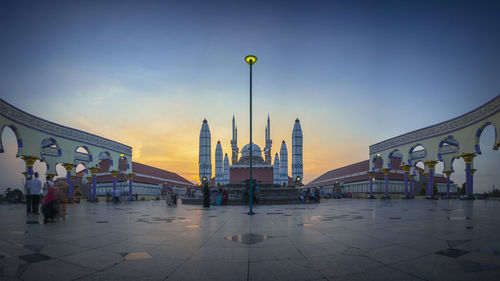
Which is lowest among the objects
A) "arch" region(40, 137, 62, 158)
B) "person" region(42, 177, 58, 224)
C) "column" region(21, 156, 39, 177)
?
"person" region(42, 177, 58, 224)

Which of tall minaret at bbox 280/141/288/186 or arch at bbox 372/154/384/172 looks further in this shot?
tall minaret at bbox 280/141/288/186

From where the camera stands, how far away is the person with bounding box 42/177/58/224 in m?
8.34

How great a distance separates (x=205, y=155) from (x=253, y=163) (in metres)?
15.5

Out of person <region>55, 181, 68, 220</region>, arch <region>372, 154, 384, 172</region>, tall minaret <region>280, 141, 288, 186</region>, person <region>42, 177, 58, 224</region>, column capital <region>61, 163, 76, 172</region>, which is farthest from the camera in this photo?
tall minaret <region>280, 141, 288, 186</region>

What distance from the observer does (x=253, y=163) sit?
187ft

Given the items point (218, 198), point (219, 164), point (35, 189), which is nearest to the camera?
point (35, 189)

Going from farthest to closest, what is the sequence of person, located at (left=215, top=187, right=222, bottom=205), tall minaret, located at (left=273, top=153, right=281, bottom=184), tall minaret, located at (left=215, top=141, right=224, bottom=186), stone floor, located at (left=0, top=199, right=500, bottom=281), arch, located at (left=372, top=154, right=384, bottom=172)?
tall minaret, located at (left=273, top=153, right=281, bottom=184), tall minaret, located at (left=215, top=141, right=224, bottom=186), arch, located at (left=372, top=154, right=384, bottom=172), person, located at (left=215, top=187, right=222, bottom=205), stone floor, located at (left=0, top=199, right=500, bottom=281)

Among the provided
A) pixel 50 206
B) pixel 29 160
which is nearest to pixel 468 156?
pixel 50 206

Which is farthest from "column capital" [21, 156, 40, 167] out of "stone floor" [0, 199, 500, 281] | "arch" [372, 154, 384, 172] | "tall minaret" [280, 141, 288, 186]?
"tall minaret" [280, 141, 288, 186]

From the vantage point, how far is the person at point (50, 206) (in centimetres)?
834

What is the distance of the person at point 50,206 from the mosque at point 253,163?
33700 mm

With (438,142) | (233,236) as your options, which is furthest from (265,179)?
(233,236)

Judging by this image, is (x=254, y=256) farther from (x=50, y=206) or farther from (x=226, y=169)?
(x=226, y=169)

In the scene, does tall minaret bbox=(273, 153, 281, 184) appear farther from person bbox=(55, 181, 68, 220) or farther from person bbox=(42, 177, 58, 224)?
person bbox=(42, 177, 58, 224)
